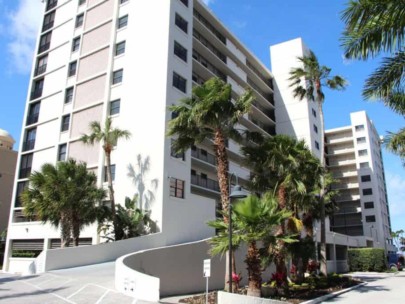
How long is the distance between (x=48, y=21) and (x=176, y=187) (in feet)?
95.8

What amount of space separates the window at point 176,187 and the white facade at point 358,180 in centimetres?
5603

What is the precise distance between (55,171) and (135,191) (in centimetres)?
613

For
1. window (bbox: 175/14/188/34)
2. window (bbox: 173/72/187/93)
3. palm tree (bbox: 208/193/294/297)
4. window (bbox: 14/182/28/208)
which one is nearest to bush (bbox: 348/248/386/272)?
window (bbox: 173/72/187/93)

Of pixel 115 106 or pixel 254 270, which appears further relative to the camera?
pixel 115 106

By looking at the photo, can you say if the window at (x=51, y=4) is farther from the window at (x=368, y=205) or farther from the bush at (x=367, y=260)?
the window at (x=368, y=205)

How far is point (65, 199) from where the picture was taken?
2470cm

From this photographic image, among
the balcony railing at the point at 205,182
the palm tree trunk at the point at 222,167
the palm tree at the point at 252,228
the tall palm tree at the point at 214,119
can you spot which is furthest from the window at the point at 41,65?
the palm tree at the point at 252,228

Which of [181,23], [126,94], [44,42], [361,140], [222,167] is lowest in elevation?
[222,167]

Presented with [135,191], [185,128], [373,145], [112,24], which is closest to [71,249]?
[135,191]

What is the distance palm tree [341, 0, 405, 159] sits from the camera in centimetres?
987

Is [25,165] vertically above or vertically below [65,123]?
below

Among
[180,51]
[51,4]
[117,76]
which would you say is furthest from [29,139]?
Answer: [180,51]

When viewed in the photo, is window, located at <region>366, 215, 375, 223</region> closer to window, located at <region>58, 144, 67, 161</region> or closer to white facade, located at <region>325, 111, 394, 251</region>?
white facade, located at <region>325, 111, 394, 251</region>

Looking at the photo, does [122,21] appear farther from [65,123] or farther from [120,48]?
[65,123]
